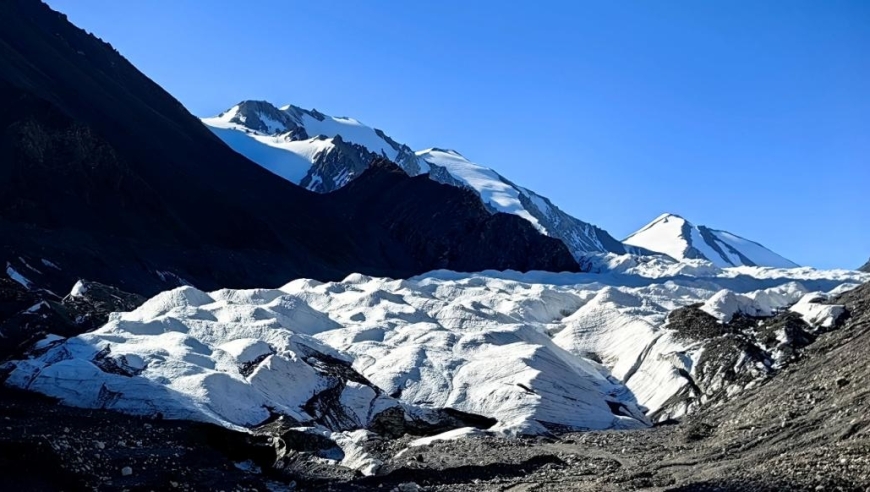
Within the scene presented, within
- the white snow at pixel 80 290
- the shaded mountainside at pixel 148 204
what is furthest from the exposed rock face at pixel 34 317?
the shaded mountainside at pixel 148 204

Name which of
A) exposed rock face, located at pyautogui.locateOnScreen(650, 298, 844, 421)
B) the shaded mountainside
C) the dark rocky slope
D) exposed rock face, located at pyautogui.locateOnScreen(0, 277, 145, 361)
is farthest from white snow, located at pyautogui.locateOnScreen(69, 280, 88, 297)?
exposed rock face, located at pyautogui.locateOnScreen(650, 298, 844, 421)

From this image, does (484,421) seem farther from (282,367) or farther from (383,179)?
(383,179)

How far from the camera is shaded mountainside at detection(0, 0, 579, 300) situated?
91.7m

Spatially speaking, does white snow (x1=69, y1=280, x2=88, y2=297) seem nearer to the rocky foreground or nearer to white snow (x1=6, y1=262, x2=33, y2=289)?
white snow (x1=6, y1=262, x2=33, y2=289)

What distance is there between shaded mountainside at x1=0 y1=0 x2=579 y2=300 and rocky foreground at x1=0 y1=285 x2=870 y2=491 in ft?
151

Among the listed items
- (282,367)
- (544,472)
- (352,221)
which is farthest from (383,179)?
(544,472)

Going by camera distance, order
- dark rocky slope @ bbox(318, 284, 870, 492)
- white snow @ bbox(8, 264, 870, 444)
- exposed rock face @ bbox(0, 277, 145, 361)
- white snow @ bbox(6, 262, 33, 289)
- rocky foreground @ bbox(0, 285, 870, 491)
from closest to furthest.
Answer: rocky foreground @ bbox(0, 285, 870, 491) → dark rocky slope @ bbox(318, 284, 870, 492) → white snow @ bbox(8, 264, 870, 444) → exposed rock face @ bbox(0, 277, 145, 361) → white snow @ bbox(6, 262, 33, 289)

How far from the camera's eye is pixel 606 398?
58.1 metres

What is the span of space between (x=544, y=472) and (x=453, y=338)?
87.2 feet

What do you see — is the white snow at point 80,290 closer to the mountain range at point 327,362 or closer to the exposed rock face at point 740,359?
the mountain range at point 327,362

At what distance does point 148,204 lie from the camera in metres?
106

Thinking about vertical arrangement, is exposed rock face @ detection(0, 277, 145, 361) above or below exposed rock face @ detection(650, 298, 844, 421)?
below

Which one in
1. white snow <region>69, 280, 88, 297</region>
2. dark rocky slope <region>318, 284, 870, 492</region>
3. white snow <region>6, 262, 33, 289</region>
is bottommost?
white snow <region>6, 262, 33, 289</region>

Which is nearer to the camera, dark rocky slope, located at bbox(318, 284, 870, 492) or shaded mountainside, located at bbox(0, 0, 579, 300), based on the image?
dark rocky slope, located at bbox(318, 284, 870, 492)
